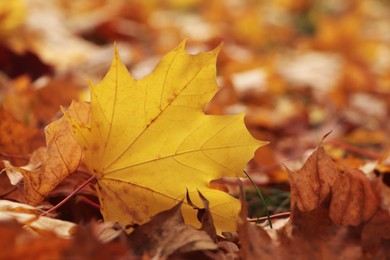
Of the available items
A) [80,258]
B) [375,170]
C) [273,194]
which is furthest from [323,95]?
[80,258]

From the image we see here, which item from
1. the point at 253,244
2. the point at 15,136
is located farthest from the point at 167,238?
the point at 15,136

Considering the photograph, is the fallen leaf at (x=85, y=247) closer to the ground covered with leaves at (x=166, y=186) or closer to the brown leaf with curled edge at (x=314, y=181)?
the ground covered with leaves at (x=166, y=186)

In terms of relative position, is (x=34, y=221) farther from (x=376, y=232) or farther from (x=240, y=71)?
(x=240, y=71)

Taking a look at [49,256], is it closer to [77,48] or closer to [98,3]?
[77,48]

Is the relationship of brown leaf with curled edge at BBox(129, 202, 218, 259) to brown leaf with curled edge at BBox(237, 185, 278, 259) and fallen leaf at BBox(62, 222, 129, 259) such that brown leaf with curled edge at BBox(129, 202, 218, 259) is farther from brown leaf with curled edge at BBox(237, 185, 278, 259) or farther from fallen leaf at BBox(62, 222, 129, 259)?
fallen leaf at BBox(62, 222, 129, 259)

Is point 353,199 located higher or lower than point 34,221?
lower

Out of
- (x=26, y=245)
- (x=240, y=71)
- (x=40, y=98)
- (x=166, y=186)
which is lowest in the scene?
(x=240, y=71)

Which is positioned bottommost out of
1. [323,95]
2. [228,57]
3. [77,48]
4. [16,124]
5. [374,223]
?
[323,95]
